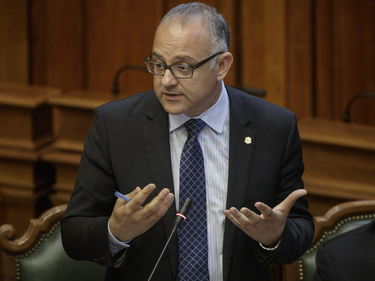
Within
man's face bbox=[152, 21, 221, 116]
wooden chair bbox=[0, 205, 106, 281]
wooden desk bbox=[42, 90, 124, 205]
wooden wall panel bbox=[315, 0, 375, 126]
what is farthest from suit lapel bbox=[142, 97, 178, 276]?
wooden wall panel bbox=[315, 0, 375, 126]

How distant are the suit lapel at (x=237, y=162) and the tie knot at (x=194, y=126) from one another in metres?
0.11

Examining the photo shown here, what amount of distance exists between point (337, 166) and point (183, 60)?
139 cm

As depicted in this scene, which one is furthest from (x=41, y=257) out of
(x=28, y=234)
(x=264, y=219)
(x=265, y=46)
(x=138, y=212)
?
(x=265, y=46)

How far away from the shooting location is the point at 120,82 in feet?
13.8

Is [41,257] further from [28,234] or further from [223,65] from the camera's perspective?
[223,65]

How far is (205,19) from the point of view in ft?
5.73

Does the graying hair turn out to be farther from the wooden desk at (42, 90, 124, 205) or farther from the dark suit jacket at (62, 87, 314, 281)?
the wooden desk at (42, 90, 124, 205)

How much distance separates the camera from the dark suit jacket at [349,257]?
1694 mm

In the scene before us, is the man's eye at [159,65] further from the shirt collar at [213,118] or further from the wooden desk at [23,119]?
the wooden desk at [23,119]

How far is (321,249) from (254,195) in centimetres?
27

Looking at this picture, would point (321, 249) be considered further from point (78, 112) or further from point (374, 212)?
point (78, 112)

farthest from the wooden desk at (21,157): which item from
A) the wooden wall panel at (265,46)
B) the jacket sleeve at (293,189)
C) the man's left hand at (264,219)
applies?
the man's left hand at (264,219)

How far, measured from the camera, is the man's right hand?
1.48m

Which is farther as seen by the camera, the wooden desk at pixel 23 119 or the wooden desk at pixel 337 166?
the wooden desk at pixel 23 119
